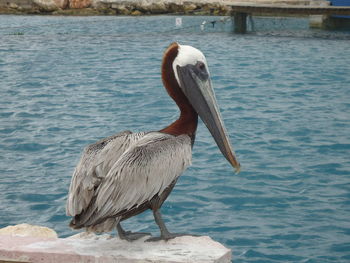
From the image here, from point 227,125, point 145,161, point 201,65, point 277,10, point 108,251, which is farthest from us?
point 277,10

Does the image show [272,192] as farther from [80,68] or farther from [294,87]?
[80,68]

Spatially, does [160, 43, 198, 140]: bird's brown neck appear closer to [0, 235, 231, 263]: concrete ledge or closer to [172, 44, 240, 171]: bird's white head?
[172, 44, 240, 171]: bird's white head

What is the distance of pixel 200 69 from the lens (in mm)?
3102

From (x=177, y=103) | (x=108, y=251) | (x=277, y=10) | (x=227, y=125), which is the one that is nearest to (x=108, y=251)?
(x=108, y=251)

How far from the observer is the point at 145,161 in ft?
9.41

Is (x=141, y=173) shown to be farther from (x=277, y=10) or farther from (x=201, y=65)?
(x=277, y=10)

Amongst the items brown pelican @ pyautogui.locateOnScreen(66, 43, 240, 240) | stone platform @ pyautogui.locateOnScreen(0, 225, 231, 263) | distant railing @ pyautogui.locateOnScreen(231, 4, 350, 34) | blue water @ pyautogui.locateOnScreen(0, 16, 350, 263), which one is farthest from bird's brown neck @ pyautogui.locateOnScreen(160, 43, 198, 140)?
distant railing @ pyautogui.locateOnScreen(231, 4, 350, 34)

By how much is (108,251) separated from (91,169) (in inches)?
12.9

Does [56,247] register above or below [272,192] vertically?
above

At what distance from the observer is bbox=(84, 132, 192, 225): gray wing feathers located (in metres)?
2.74

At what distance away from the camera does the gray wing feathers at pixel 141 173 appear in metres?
2.74

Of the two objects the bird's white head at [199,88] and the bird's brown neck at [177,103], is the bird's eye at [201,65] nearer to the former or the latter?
the bird's white head at [199,88]

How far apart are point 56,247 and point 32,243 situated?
124mm

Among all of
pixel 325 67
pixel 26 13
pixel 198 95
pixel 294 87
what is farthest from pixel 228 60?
pixel 26 13
